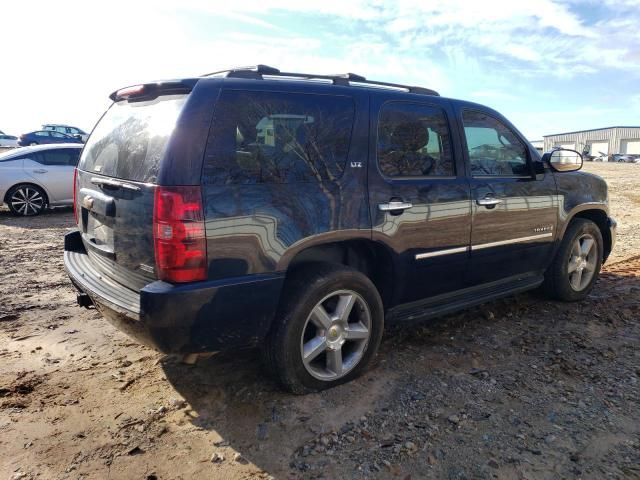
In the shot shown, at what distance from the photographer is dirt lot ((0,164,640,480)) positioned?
2.54 metres

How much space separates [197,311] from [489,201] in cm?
246

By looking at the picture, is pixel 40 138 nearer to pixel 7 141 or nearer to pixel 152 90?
pixel 7 141

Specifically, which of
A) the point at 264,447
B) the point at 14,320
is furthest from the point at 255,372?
the point at 14,320

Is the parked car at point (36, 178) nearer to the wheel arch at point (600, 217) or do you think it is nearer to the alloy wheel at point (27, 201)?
the alloy wheel at point (27, 201)

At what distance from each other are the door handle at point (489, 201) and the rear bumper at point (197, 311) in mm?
1837

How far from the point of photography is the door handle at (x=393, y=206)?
10.7 feet

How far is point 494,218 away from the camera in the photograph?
3975 millimetres

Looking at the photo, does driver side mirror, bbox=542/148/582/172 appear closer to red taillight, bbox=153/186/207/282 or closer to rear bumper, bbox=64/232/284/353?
rear bumper, bbox=64/232/284/353

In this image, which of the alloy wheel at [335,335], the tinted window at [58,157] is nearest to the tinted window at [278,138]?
the alloy wheel at [335,335]

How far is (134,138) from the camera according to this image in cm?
296

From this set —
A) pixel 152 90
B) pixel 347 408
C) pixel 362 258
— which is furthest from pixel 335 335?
pixel 152 90

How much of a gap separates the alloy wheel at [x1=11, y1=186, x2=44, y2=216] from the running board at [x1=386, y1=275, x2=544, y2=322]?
9.33 m

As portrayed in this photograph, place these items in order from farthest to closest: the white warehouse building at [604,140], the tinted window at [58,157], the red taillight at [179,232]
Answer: the white warehouse building at [604,140], the tinted window at [58,157], the red taillight at [179,232]

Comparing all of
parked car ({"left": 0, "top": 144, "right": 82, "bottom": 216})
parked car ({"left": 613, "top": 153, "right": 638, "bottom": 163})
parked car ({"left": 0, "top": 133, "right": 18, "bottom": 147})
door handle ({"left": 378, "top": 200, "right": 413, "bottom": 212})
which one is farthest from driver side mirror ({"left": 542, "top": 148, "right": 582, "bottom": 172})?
parked car ({"left": 613, "top": 153, "right": 638, "bottom": 163})
